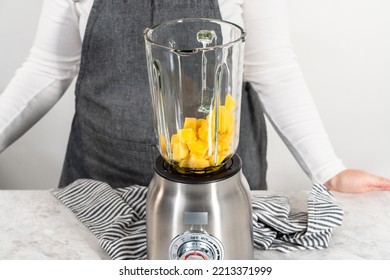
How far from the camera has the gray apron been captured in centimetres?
122

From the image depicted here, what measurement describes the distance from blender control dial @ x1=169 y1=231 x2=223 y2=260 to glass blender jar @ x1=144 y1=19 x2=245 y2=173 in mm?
79

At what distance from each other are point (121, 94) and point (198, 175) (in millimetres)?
501

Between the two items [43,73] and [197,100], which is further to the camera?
[43,73]

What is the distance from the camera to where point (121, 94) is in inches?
49.3

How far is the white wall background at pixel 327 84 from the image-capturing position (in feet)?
5.96

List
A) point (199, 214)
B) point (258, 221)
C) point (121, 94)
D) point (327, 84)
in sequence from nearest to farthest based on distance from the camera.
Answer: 1. point (199, 214)
2. point (258, 221)
3. point (121, 94)
4. point (327, 84)

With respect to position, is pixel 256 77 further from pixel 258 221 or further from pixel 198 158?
pixel 198 158

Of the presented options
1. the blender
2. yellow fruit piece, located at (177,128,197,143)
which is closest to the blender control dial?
the blender

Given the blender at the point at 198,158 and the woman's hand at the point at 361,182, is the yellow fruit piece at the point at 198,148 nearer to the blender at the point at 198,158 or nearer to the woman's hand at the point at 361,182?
the blender at the point at 198,158

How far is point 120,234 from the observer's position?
936 millimetres

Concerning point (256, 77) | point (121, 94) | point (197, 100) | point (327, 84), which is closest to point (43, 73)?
point (121, 94)

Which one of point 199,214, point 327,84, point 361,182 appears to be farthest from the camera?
point 327,84

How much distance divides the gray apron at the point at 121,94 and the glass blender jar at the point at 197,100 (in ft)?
1.27
